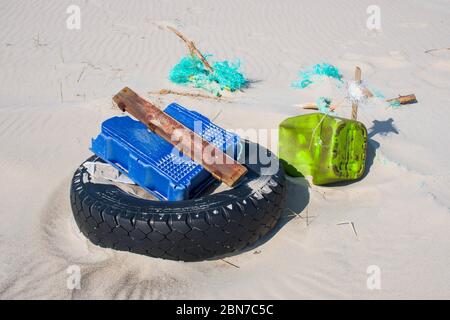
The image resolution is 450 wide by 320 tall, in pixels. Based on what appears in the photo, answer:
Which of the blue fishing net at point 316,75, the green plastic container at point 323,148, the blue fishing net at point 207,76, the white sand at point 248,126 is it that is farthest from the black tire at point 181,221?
the blue fishing net at point 316,75

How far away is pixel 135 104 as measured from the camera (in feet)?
13.7

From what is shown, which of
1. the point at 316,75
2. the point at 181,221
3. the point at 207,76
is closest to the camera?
the point at 181,221

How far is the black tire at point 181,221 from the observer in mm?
3510

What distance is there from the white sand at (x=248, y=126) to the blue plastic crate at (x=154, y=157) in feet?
1.71

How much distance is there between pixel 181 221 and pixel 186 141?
2.25 feet

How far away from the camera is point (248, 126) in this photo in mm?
5504

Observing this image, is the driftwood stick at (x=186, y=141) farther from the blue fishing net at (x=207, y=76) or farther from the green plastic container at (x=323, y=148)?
the blue fishing net at (x=207, y=76)

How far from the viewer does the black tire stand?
3.51 metres

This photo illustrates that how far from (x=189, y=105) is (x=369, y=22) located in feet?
14.5

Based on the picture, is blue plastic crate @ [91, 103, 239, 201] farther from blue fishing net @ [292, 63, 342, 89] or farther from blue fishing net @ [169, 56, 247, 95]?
blue fishing net @ [292, 63, 342, 89]

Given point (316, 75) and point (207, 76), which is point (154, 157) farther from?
point (316, 75)

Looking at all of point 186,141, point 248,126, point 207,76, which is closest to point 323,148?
point 186,141

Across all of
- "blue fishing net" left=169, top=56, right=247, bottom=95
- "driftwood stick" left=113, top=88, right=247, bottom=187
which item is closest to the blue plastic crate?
"driftwood stick" left=113, top=88, right=247, bottom=187
